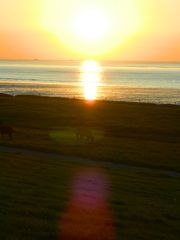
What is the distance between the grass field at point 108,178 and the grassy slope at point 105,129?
8 cm

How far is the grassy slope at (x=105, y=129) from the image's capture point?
3628cm

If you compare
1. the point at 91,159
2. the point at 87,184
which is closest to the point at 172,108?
the point at 91,159

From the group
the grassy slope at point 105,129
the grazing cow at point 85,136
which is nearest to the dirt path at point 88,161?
the grassy slope at point 105,129

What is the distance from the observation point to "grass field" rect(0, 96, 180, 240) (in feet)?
45.4

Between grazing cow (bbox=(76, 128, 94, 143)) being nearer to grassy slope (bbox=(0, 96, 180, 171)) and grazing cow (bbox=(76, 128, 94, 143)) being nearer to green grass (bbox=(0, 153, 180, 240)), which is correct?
grassy slope (bbox=(0, 96, 180, 171))

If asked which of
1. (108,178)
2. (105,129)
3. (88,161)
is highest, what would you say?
(105,129)

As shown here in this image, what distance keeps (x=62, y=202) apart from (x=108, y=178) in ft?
24.6

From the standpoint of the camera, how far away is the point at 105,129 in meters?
56.4

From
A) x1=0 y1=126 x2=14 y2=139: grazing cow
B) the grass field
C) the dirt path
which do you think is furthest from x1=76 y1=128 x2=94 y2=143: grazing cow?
the dirt path

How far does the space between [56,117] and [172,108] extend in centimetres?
1920

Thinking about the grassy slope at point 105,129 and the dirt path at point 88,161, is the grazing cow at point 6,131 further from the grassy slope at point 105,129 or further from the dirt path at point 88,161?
the dirt path at point 88,161

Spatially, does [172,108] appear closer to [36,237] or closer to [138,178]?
[138,178]

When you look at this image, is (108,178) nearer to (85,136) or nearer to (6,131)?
(85,136)

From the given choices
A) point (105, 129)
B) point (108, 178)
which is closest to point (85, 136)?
point (105, 129)
